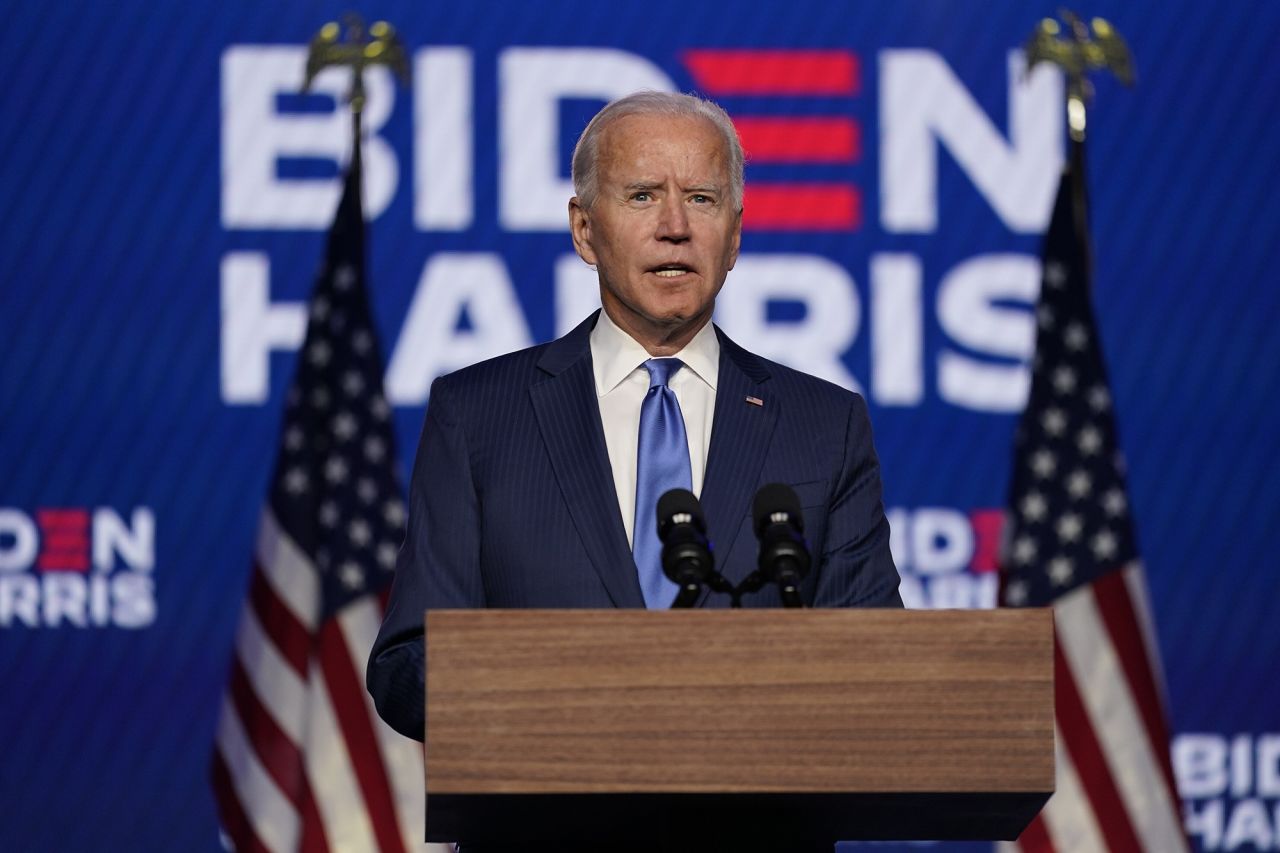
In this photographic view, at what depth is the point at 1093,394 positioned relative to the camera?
15.8 ft

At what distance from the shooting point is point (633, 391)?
6.64 feet

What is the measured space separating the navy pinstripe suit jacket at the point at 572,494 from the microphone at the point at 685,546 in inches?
7.1

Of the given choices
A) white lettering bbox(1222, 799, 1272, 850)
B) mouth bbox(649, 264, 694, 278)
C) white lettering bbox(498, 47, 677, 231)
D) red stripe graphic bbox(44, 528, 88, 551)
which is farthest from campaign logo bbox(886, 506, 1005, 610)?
mouth bbox(649, 264, 694, 278)

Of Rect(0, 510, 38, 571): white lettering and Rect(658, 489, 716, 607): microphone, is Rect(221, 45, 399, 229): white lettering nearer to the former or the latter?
Rect(0, 510, 38, 571): white lettering

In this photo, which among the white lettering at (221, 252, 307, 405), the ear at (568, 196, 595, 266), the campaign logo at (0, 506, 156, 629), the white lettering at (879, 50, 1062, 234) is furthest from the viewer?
the white lettering at (879, 50, 1062, 234)

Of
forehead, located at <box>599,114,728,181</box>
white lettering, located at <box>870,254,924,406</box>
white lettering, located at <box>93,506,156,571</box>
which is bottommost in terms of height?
forehead, located at <box>599,114,728,181</box>

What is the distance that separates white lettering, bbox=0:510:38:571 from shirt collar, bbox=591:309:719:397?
10.9 feet

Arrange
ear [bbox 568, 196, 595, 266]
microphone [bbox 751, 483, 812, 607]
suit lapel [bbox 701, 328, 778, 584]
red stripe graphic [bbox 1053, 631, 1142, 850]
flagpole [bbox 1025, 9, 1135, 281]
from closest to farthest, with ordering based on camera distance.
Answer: microphone [bbox 751, 483, 812, 607] < suit lapel [bbox 701, 328, 778, 584] < ear [bbox 568, 196, 595, 266] < red stripe graphic [bbox 1053, 631, 1142, 850] < flagpole [bbox 1025, 9, 1135, 281]

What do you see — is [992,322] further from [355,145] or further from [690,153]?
[690,153]

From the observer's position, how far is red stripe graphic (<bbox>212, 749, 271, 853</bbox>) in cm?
473

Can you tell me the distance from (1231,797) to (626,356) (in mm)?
3573

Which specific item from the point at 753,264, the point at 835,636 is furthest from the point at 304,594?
the point at 835,636

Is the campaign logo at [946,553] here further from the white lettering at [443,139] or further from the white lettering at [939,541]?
the white lettering at [443,139]

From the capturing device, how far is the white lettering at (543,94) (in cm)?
515
